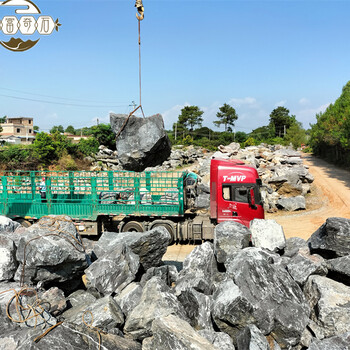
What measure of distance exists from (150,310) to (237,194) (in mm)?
5799

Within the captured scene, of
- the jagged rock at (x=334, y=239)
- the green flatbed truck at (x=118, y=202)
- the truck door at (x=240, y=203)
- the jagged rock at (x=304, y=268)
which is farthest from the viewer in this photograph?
the green flatbed truck at (x=118, y=202)

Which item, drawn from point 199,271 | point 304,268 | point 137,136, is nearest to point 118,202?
point 137,136

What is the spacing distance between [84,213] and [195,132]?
48348 millimetres

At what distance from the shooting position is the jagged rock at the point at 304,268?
6.38 metres

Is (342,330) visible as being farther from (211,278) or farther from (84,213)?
(84,213)

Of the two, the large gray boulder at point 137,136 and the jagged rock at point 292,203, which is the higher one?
the large gray boulder at point 137,136

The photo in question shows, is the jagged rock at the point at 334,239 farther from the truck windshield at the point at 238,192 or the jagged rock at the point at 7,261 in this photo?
the jagged rock at the point at 7,261

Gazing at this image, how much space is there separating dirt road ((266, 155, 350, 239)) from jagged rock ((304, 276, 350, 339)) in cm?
737

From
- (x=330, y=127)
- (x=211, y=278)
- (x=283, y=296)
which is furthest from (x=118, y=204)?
(x=330, y=127)

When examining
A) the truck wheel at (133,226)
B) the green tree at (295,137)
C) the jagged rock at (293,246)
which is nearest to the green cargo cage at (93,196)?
the truck wheel at (133,226)

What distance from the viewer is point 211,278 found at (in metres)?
7.23

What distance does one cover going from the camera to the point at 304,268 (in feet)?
21.3

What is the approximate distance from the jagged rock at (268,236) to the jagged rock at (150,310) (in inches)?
112

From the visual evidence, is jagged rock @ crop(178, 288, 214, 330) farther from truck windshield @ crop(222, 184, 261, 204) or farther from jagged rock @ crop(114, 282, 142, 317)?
truck windshield @ crop(222, 184, 261, 204)
